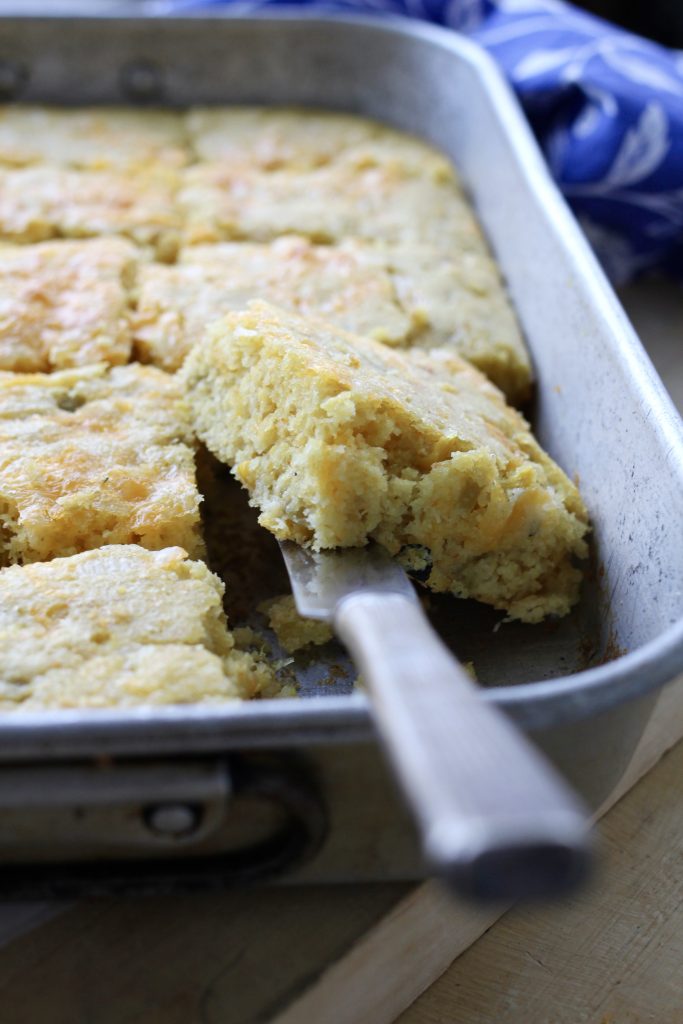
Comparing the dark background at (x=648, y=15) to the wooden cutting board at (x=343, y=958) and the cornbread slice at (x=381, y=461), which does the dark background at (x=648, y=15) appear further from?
the wooden cutting board at (x=343, y=958)

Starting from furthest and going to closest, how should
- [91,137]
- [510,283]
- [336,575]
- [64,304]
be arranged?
[91,137] < [510,283] < [64,304] < [336,575]

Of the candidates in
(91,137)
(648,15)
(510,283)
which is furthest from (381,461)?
(648,15)

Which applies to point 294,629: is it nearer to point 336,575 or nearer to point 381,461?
point 336,575

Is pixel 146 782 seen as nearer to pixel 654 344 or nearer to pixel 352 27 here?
pixel 654 344

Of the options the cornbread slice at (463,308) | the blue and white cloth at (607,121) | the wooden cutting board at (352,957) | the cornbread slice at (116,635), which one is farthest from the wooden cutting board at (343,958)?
the blue and white cloth at (607,121)

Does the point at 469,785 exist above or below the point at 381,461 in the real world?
above

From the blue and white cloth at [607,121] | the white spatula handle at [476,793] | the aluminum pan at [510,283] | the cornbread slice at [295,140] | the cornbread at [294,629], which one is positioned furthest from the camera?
the cornbread slice at [295,140]
